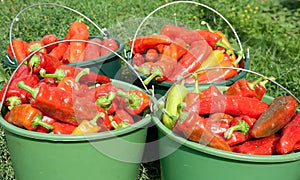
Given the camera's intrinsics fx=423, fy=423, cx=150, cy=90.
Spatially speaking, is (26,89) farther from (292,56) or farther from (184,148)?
(292,56)

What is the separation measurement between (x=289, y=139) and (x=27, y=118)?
132cm

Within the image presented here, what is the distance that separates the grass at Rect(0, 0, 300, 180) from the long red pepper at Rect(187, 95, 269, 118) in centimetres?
136

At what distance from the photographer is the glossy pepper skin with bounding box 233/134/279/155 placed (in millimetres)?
2053

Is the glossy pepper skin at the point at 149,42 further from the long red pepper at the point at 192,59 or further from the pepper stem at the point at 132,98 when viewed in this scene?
the pepper stem at the point at 132,98

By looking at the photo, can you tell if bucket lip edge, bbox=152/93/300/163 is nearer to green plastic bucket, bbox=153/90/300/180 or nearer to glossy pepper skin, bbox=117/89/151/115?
green plastic bucket, bbox=153/90/300/180

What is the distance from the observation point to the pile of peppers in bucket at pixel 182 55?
8.92ft

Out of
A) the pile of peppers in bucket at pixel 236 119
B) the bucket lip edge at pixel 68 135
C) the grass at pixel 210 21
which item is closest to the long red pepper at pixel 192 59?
the pile of peppers in bucket at pixel 236 119

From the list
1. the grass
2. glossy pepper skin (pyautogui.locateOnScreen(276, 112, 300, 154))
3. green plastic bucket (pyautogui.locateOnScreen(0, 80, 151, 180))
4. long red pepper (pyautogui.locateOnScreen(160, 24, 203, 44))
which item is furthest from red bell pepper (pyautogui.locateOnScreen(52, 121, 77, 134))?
the grass

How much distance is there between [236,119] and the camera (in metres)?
2.26

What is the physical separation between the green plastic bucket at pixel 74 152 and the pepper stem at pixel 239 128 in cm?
44

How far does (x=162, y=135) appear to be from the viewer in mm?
2232

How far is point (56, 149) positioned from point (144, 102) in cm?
58

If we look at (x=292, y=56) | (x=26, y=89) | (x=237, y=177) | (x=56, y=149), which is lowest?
(x=292, y=56)

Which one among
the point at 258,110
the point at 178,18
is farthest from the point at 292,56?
the point at 258,110
